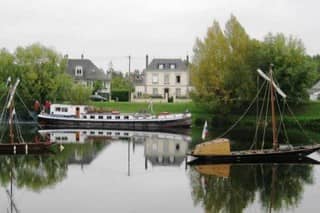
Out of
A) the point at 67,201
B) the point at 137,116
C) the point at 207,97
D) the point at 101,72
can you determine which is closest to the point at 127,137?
the point at 137,116

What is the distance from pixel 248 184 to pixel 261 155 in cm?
813

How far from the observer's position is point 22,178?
27672 mm

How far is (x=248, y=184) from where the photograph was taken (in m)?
26.3

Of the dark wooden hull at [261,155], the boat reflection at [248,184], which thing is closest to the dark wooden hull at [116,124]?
the dark wooden hull at [261,155]

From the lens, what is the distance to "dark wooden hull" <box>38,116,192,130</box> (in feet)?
209

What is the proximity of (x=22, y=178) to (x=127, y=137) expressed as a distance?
980 inches

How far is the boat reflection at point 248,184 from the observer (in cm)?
2231

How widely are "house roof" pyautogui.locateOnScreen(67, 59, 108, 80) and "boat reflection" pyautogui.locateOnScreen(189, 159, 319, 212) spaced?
68.5 metres

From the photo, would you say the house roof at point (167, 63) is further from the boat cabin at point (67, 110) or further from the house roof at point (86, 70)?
the boat cabin at point (67, 110)

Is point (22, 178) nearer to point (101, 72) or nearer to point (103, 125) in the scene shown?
point (103, 125)

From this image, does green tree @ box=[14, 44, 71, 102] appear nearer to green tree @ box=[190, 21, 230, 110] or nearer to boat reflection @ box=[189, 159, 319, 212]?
green tree @ box=[190, 21, 230, 110]

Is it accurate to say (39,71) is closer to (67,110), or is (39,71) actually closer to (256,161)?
(67,110)

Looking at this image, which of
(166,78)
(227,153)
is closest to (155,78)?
(166,78)

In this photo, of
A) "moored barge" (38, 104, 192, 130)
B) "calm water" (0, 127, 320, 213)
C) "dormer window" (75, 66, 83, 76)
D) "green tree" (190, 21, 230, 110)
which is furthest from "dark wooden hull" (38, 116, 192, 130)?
"dormer window" (75, 66, 83, 76)
